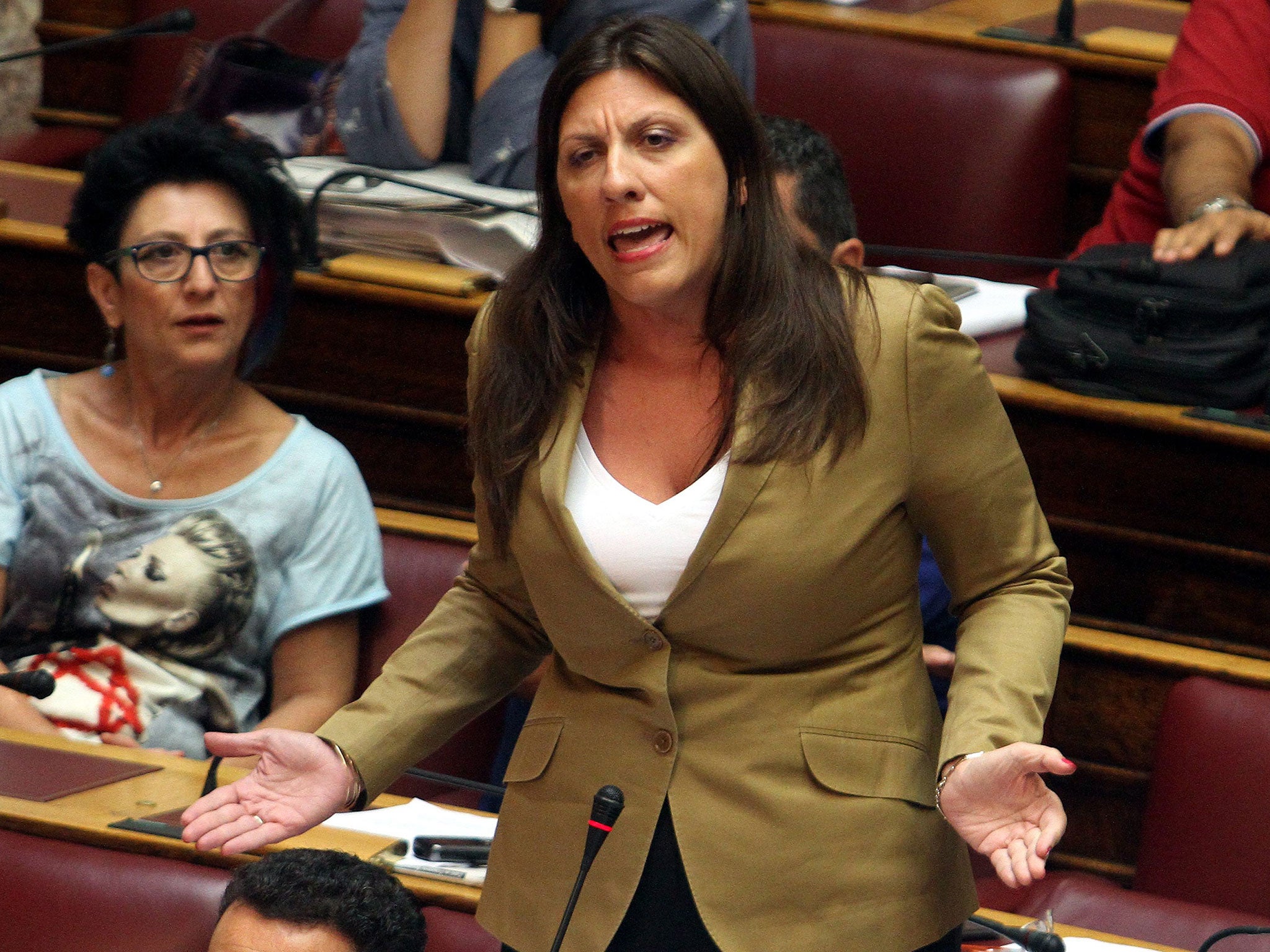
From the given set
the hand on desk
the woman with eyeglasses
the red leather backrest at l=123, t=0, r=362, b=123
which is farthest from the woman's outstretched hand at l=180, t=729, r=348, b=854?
the red leather backrest at l=123, t=0, r=362, b=123

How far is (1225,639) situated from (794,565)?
3.29 feet

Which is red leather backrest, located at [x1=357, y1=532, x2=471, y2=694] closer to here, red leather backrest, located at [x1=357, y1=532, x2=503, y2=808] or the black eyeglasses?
red leather backrest, located at [x1=357, y1=532, x2=503, y2=808]

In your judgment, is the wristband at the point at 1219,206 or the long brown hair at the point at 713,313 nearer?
the long brown hair at the point at 713,313

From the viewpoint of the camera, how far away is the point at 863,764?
0.98 m

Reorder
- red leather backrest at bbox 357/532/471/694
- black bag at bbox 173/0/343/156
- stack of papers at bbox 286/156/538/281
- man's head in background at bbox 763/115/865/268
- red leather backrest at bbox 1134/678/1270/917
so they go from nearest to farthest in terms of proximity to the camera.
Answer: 1. red leather backrest at bbox 1134/678/1270/917
2. man's head in background at bbox 763/115/865/268
3. red leather backrest at bbox 357/532/471/694
4. stack of papers at bbox 286/156/538/281
5. black bag at bbox 173/0/343/156

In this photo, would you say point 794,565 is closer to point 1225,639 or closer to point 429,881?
point 429,881

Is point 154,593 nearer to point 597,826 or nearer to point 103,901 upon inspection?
point 103,901

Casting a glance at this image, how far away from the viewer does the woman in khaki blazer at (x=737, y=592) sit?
971 millimetres

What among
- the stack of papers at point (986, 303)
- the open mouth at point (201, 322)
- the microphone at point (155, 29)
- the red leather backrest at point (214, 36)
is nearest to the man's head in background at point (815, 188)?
the stack of papers at point (986, 303)

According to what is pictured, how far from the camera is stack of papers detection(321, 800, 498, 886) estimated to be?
1352 mm

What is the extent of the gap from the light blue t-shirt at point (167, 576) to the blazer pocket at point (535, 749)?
2.59 feet

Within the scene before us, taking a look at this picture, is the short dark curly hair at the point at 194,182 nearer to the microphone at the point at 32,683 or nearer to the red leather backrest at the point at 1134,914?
the microphone at the point at 32,683

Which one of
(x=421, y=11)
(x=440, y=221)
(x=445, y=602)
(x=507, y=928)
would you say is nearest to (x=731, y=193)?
(x=445, y=602)

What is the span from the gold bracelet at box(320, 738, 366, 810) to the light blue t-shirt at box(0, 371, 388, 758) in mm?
743
